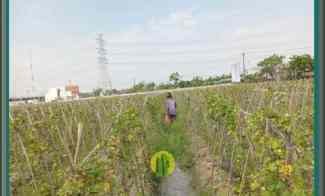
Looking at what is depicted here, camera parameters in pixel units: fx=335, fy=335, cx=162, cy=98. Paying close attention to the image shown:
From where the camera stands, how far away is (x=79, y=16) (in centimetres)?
126

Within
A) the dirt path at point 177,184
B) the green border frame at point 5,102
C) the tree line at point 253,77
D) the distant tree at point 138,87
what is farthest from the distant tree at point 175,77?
the green border frame at point 5,102

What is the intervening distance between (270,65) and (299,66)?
10 centimetres

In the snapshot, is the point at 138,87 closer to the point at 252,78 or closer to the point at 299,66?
the point at 252,78

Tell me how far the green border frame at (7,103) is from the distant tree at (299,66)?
0.05m

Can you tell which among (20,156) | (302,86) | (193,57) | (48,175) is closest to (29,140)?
(20,156)

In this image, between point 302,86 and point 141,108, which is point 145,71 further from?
point 302,86

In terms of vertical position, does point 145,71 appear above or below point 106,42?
below

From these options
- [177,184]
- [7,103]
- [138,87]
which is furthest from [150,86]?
[7,103]

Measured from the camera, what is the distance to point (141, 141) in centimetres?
150

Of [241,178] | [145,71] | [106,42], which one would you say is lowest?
[241,178]

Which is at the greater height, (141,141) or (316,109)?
(316,109)

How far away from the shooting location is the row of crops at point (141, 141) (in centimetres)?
129

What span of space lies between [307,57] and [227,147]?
72 centimetres

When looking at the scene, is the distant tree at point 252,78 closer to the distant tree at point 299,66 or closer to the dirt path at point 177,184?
the distant tree at point 299,66
